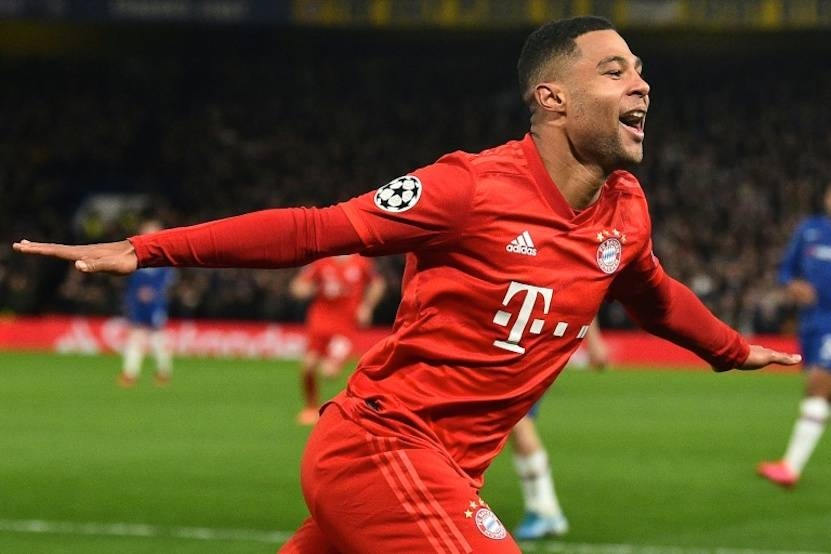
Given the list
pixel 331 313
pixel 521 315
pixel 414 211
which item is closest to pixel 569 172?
pixel 521 315

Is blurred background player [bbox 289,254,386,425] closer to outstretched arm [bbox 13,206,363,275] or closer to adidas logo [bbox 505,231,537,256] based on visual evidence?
adidas logo [bbox 505,231,537,256]

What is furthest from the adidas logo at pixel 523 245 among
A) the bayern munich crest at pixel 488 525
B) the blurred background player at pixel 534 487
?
the blurred background player at pixel 534 487

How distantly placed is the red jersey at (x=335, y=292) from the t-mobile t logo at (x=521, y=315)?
12.0m

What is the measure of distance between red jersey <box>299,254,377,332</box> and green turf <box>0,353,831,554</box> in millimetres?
1183

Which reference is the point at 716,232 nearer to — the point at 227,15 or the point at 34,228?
the point at 227,15

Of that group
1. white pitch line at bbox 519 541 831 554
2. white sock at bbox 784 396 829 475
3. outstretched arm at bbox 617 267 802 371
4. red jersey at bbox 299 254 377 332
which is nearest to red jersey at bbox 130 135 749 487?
outstretched arm at bbox 617 267 802 371

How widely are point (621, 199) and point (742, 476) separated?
8.11 metres

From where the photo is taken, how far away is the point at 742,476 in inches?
476

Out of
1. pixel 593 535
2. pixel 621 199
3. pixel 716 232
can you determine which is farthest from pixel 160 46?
pixel 621 199

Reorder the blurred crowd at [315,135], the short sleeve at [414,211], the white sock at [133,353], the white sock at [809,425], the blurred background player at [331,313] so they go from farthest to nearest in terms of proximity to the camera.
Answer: the blurred crowd at [315,135] → the white sock at [133,353] → the blurred background player at [331,313] → the white sock at [809,425] → the short sleeve at [414,211]

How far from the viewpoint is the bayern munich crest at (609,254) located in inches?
168

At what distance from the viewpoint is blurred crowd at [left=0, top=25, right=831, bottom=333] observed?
Result: 32.0m

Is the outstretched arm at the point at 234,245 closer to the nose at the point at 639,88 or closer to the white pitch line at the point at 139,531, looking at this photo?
the nose at the point at 639,88

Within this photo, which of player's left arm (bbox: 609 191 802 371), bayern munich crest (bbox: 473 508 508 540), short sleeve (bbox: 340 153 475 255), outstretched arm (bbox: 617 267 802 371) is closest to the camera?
short sleeve (bbox: 340 153 475 255)
